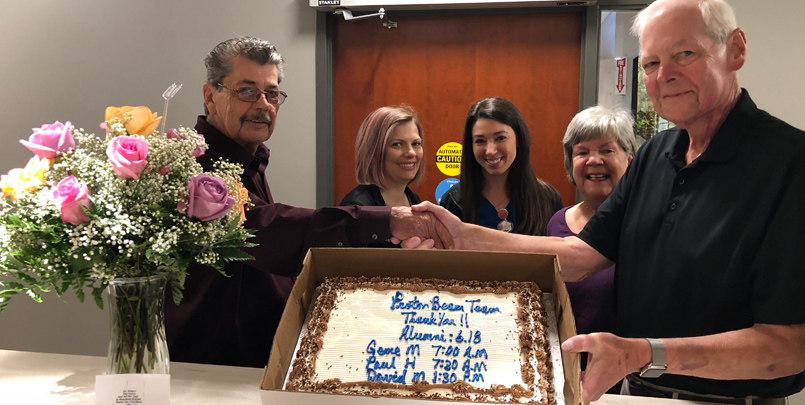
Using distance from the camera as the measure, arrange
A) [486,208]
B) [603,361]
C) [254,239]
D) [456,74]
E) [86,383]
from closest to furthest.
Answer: [603,361] → [86,383] → [254,239] → [486,208] → [456,74]

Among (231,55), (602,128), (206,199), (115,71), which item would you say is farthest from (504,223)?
(115,71)

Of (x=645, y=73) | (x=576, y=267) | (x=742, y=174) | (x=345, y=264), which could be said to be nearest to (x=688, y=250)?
(x=742, y=174)

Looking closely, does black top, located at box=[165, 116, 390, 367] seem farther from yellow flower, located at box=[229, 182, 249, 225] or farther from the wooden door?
the wooden door

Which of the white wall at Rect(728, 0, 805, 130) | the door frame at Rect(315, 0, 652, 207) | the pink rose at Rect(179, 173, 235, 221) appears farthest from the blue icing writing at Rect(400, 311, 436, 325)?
the white wall at Rect(728, 0, 805, 130)

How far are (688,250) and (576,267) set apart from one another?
0.35m

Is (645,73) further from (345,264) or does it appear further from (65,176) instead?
(65,176)

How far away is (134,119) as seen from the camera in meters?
1.01

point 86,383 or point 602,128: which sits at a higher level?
point 602,128

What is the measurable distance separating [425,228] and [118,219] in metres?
0.89

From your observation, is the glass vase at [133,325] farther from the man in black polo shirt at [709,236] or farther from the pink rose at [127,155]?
the man in black polo shirt at [709,236]

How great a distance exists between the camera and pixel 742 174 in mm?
1264

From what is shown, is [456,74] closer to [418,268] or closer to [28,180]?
[418,268]

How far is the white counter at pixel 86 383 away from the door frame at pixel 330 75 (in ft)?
6.81

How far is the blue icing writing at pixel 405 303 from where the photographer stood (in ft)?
3.71
